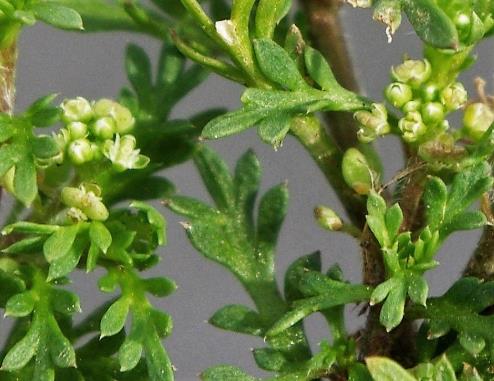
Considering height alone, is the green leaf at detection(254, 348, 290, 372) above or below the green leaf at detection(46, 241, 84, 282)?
below

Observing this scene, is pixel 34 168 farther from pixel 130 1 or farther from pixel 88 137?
pixel 130 1

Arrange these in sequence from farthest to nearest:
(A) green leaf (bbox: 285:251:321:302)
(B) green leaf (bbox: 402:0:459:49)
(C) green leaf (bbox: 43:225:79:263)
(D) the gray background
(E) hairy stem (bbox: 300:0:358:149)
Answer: (D) the gray background < (E) hairy stem (bbox: 300:0:358:149) < (A) green leaf (bbox: 285:251:321:302) < (C) green leaf (bbox: 43:225:79:263) < (B) green leaf (bbox: 402:0:459:49)

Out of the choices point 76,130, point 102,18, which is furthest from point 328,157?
point 102,18

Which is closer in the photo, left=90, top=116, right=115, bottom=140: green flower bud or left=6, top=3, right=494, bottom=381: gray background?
left=90, top=116, right=115, bottom=140: green flower bud

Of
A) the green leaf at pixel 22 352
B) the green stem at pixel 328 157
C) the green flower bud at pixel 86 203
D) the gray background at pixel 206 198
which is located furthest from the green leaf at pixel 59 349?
the gray background at pixel 206 198

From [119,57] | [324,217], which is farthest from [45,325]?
[119,57]

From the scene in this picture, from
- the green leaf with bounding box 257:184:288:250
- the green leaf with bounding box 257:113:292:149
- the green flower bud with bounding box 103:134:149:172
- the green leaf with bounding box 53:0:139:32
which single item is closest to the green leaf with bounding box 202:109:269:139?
the green leaf with bounding box 257:113:292:149

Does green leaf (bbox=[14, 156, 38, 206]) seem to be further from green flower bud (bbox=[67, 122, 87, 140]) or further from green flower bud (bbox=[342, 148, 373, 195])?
green flower bud (bbox=[342, 148, 373, 195])
